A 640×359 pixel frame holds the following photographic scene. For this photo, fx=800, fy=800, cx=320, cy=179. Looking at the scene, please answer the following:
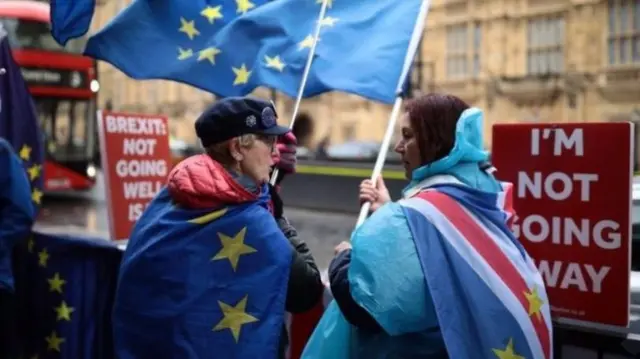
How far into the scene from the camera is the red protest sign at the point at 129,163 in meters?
5.15

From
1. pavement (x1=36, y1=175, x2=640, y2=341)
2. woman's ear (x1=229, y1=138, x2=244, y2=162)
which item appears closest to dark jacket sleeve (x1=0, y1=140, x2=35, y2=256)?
woman's ear (x1=229, y1=138, x2=244, y2=162)

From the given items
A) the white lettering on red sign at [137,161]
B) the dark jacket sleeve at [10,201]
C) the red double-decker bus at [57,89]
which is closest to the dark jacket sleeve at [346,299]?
the dark jacket sleeve at [10,201]

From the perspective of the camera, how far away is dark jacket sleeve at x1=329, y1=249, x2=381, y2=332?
2324 mm

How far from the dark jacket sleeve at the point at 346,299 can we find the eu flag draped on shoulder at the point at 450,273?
0.06 ft

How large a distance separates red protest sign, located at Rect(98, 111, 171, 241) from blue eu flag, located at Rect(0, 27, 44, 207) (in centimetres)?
41

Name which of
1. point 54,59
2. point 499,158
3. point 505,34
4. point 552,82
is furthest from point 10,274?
point 505,34

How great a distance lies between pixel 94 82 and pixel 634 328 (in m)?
15.9

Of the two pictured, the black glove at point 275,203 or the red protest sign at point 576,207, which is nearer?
the red protest sign at point 576,207

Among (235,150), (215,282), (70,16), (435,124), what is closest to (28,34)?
(70,16)

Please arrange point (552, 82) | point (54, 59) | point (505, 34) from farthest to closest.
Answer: point (505, 34) < point (552, 82) < point (54, 59)

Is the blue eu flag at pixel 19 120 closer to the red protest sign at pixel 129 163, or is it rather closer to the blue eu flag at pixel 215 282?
the red protest sign at pixel 129 163

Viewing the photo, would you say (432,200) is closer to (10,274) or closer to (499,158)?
(499,158)

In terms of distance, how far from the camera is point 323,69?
4352mm

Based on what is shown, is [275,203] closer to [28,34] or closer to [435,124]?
[435,124]
